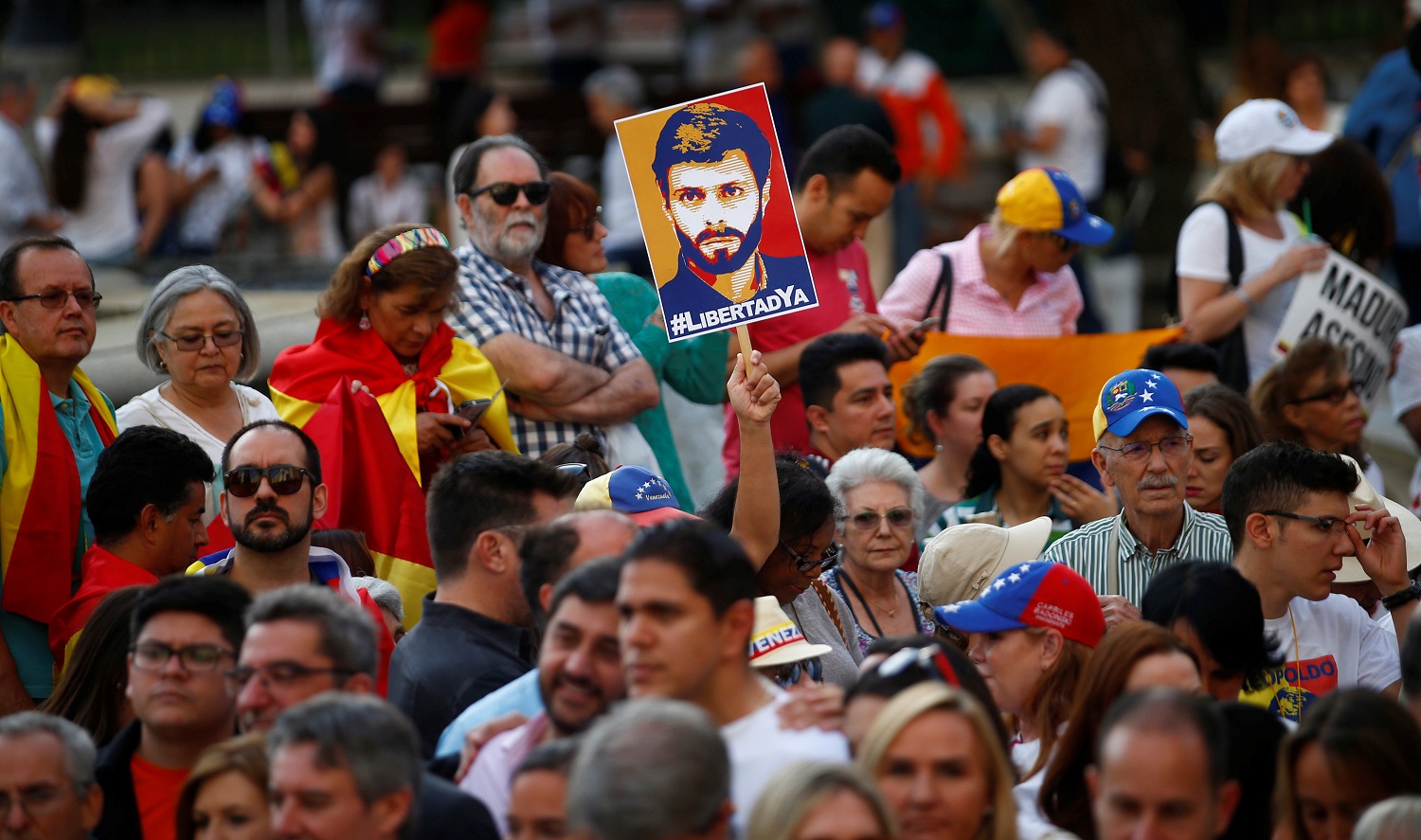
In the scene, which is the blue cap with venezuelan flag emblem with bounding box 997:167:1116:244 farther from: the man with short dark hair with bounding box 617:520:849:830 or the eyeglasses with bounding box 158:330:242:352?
the man with short dark hair with bounding box 617:520:849:830

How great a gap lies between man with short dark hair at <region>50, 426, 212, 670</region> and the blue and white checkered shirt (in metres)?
1.29

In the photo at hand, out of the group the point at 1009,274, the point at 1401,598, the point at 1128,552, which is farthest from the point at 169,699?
the point at 1009,274

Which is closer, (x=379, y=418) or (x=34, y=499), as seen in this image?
(x=34, y=499)

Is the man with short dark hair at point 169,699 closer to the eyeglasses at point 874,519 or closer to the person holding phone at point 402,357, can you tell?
the person holding phone at point 402,357

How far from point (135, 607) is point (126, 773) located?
0.41 meters

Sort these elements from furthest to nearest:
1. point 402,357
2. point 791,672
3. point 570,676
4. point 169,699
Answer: point 402,357 → point 791,672 → point 169,699 → point 570,676

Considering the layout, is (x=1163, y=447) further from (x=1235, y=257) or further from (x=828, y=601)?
(x=1235, y=257)

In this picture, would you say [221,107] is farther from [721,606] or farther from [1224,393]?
[721,606]

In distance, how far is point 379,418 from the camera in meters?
6.11

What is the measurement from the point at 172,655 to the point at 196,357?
1.87 metres

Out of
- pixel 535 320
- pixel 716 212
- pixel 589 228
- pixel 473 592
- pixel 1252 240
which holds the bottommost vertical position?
pixel 473 592

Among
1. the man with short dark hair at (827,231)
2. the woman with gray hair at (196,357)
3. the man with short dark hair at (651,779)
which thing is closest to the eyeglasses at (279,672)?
the man with short dark hair at (651,779)

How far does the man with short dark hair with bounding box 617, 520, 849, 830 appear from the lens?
394 cm

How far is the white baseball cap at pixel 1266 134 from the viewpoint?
26.2 feet
